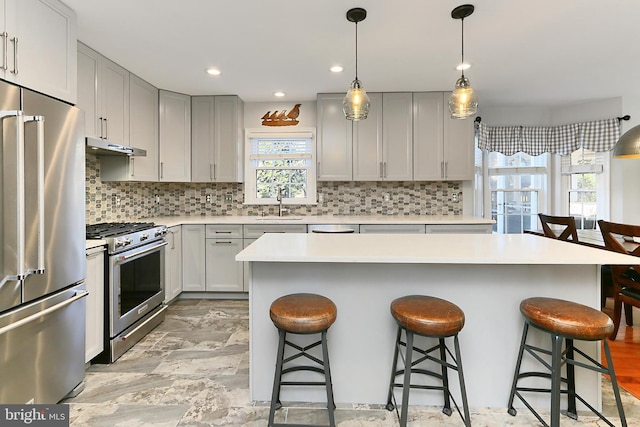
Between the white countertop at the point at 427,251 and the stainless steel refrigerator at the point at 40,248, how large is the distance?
1022 millimetres

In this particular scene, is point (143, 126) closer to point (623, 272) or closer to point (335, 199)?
point (335, 199)

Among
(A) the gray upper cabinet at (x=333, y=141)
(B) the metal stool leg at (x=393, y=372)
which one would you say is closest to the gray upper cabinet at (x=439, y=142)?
(A) the gray upper cabinet at (x=333, y=141)

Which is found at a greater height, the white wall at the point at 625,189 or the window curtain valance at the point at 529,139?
the window curtain valance at the point at 529,139

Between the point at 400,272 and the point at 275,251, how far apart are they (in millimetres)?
716

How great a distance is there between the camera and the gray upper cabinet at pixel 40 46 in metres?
1.70

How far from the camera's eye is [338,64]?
307 cm

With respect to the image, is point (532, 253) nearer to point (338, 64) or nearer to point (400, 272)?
point (400, 272)

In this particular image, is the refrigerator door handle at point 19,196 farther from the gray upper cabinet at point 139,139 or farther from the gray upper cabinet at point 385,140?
the gray upper cabinet at point 385,140

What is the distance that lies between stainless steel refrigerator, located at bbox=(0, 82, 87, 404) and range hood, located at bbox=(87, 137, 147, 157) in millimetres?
675

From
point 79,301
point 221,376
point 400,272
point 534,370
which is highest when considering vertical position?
point 400,272

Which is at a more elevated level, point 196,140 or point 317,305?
point 196,140

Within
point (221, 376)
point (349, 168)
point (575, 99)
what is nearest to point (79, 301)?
point (221, 376)

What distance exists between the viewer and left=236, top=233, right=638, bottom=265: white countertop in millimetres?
1569

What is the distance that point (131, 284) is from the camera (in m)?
2.61
